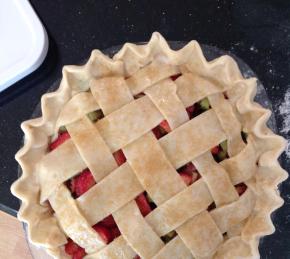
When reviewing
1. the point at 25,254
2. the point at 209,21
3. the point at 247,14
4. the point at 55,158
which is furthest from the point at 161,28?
the point at 25,254

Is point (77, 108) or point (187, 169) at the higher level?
point (77, 108)

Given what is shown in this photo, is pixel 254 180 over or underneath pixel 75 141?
underneath

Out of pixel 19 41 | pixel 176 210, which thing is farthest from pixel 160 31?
pixel 176 210

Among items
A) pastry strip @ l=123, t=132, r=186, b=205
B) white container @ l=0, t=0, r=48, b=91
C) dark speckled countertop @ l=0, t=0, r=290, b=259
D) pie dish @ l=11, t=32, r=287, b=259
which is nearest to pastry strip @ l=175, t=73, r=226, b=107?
pie dish @ l=11, t=32, r=287, b=259

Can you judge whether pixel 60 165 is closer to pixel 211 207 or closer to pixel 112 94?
pixel 112 94

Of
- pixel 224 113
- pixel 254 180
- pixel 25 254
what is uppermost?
pixel 224 113

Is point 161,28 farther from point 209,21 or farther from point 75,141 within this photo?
point 75,141

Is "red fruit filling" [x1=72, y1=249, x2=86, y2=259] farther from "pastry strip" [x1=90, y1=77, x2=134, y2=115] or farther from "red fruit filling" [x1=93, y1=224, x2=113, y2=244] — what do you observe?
"pastry strip" [x1=90, y1=77, x2=134, y2=115]
